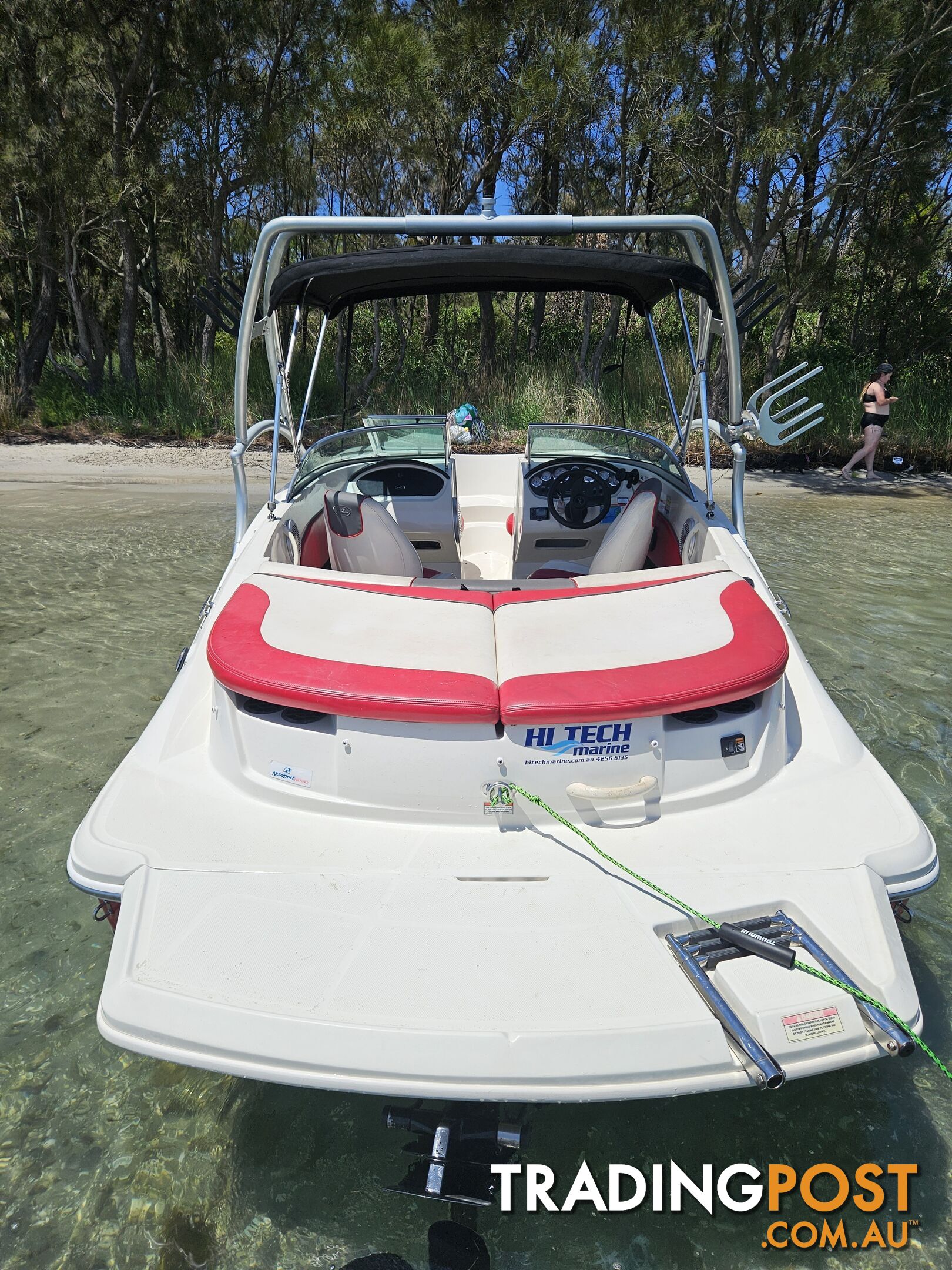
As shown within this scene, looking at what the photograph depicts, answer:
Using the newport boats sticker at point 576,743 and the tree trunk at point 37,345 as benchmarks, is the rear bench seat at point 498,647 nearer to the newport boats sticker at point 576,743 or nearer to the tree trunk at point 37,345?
the newport boats sticker at point 576,743

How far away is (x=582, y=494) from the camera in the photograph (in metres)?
4.02

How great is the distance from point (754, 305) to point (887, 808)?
2446 millimetres

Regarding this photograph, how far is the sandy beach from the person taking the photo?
1035 cm

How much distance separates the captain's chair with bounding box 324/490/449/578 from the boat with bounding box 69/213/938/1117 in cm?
48

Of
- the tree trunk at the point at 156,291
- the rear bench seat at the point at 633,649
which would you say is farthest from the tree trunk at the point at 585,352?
the rear bench seat at the point at 633,649

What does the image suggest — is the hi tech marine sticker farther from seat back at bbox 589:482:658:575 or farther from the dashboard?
the dashboard

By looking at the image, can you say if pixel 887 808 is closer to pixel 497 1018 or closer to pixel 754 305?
pixel 497 1018

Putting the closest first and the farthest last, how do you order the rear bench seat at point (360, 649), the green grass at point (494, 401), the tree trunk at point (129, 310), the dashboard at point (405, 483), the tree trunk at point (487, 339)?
1. the rear bench seat at point (360, 649)
2. the dashboard at point (405, 483)
3. the green grass at point (494, 401)
4. the tree trunk at point (129, 310)
5. the tree trunk at point (487, 339)

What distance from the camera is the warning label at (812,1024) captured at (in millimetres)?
1512

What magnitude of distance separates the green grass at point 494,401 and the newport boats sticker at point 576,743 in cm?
983

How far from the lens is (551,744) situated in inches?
80.1

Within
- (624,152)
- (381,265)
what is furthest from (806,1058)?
(624,152)

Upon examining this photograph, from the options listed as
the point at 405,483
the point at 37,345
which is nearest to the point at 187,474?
the point at 37,345

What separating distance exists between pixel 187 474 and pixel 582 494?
834cm
